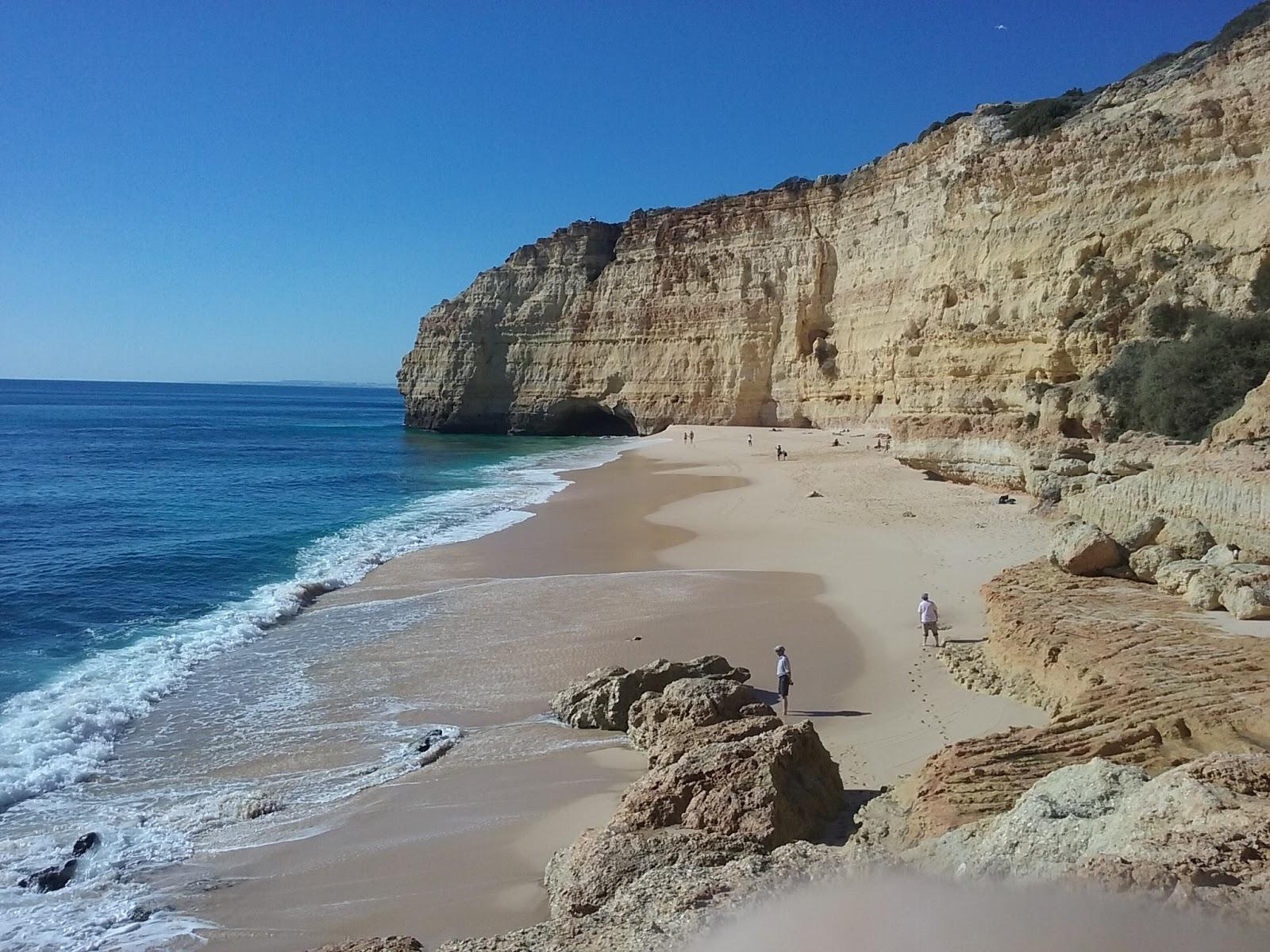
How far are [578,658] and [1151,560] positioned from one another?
24.3 ft

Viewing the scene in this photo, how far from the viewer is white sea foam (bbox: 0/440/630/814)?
8359 mm

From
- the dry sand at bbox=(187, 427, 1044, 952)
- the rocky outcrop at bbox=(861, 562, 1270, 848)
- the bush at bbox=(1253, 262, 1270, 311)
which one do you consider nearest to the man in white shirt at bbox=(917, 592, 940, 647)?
the dry sand at bbox=(187, 427, 1044, 952)

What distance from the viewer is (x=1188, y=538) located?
10055mm

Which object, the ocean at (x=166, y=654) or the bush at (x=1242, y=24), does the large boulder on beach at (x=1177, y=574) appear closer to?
the ocean at (x=166, y=654)

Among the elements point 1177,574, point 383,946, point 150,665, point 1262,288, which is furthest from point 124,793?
point 1262,288

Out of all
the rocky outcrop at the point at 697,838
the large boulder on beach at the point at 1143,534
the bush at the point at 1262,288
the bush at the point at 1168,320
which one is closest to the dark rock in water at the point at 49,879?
the rocky outcrop at the point at 697,838

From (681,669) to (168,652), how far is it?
792cm

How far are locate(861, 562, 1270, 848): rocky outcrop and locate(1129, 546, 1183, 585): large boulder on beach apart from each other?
0.85 feet

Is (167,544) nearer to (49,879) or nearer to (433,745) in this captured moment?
(433,745)

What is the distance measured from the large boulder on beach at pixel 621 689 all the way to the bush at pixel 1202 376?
37.1 feet

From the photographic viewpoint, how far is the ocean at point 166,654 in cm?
677

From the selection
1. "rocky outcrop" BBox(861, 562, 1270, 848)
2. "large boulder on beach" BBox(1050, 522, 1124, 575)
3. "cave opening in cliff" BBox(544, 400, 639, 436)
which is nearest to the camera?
"rocky outcrop" BBox(861, 562, 1270, 848)

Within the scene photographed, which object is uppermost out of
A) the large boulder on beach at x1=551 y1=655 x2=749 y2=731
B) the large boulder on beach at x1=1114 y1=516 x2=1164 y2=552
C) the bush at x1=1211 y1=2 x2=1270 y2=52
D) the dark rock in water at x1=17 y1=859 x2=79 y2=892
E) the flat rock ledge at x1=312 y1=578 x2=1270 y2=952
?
the bush at x1=1211 y1=2 x2=1270 y2=52

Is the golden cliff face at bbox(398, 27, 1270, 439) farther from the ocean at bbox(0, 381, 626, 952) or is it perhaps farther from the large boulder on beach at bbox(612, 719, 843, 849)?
the large boulder on beach at bbox(612, 719, 843, 849)
